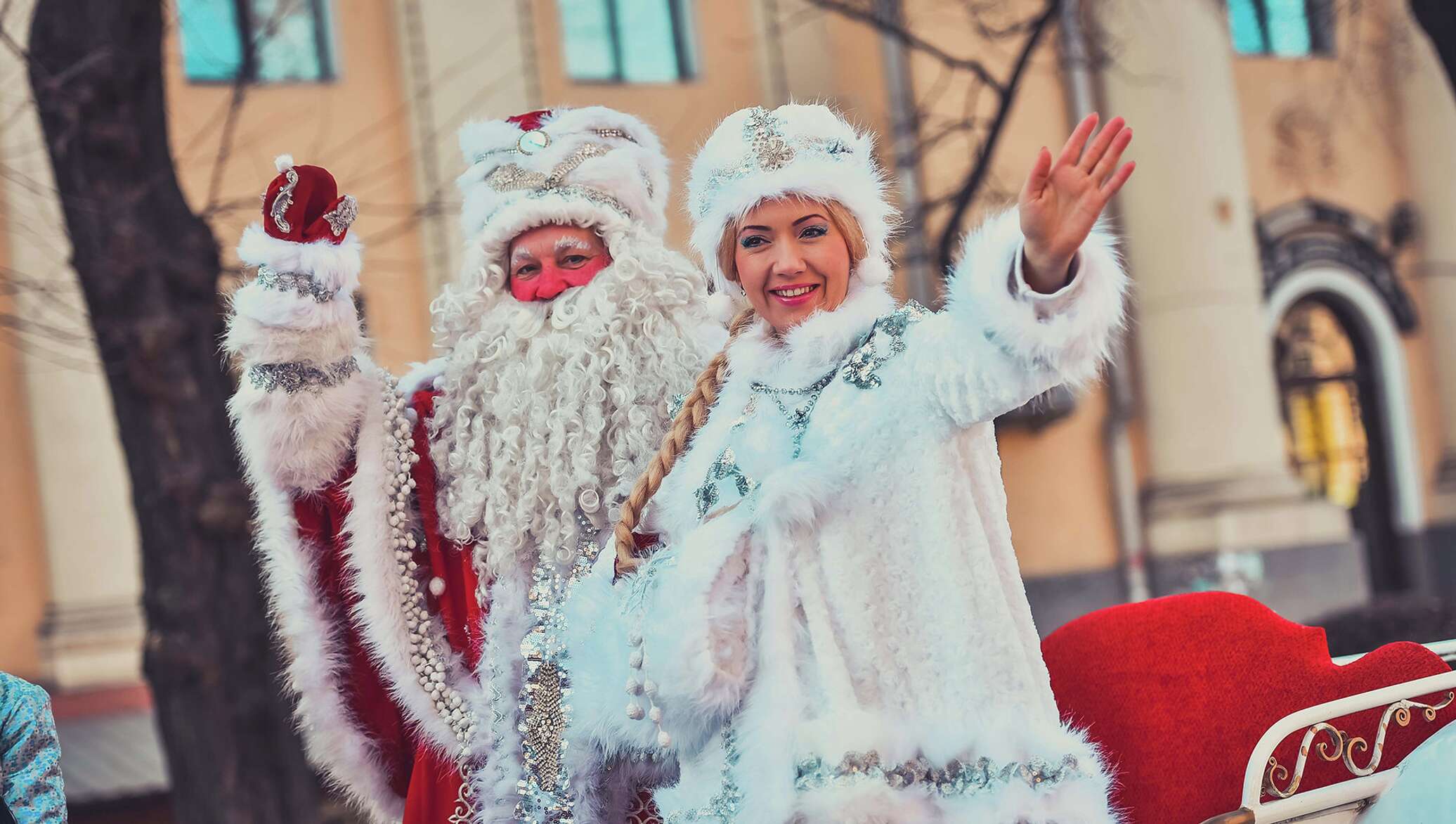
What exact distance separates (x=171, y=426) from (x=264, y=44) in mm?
5547

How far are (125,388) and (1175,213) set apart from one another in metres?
8.95

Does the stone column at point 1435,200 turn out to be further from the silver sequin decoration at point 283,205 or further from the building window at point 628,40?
the silver sequin decoration at point 283,205

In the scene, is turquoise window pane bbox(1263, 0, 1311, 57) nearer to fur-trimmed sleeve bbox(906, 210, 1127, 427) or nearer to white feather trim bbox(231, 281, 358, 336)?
white feather trim bbox(231, 281, 358, 336)

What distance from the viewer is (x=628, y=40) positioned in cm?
1167

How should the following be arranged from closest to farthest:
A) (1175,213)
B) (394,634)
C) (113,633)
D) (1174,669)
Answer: (1174,669) < (394,634) < (113,633) < (1175,213)

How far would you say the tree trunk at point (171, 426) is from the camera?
16.7ft

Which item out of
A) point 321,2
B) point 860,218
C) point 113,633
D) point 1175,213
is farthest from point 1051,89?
point 860,218

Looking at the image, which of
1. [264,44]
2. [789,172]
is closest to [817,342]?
[789,172]

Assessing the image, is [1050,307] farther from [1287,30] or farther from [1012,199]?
[1287,30]

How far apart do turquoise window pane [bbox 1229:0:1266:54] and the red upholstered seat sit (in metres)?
11.3

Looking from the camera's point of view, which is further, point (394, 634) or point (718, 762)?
point (394, 634)

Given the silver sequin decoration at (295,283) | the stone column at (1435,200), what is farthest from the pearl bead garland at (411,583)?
the stone column at (1435,200)

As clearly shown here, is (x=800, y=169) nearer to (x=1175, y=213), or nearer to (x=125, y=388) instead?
(x=125, y=388)

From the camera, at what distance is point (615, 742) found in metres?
2.86
